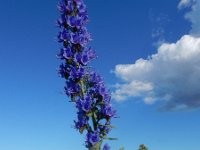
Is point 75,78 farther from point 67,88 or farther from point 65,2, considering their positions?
point 65,2

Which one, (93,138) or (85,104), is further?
(85,104)

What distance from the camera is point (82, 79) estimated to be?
17500mm

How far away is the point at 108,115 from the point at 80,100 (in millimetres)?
1374

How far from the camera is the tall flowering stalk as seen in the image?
55.9ft

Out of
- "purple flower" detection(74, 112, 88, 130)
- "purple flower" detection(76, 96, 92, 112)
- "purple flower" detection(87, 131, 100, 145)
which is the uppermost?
"purple flower" detection(76, 96, 92, 112)

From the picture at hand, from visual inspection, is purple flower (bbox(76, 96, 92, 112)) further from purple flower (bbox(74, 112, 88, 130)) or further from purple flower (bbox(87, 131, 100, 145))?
purple flower (bbox(87, 131, 100, 145))

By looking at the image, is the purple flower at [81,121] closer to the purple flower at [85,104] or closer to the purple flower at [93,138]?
the purple flower at [85,104]

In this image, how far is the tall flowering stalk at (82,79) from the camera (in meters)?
17.0

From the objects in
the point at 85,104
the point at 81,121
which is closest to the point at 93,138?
the point at 81,121

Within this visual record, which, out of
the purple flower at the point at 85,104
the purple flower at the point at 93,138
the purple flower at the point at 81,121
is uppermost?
the purple flower at the point at 85,104

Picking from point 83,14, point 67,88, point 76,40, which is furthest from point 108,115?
point 83,14

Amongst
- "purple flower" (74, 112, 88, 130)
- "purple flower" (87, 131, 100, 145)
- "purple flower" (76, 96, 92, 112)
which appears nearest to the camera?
"purple flower" (87, 131, 100, 145)

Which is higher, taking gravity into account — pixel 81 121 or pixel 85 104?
pixel 85 104

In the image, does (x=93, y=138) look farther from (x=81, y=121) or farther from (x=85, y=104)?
(x=85, y=104)
